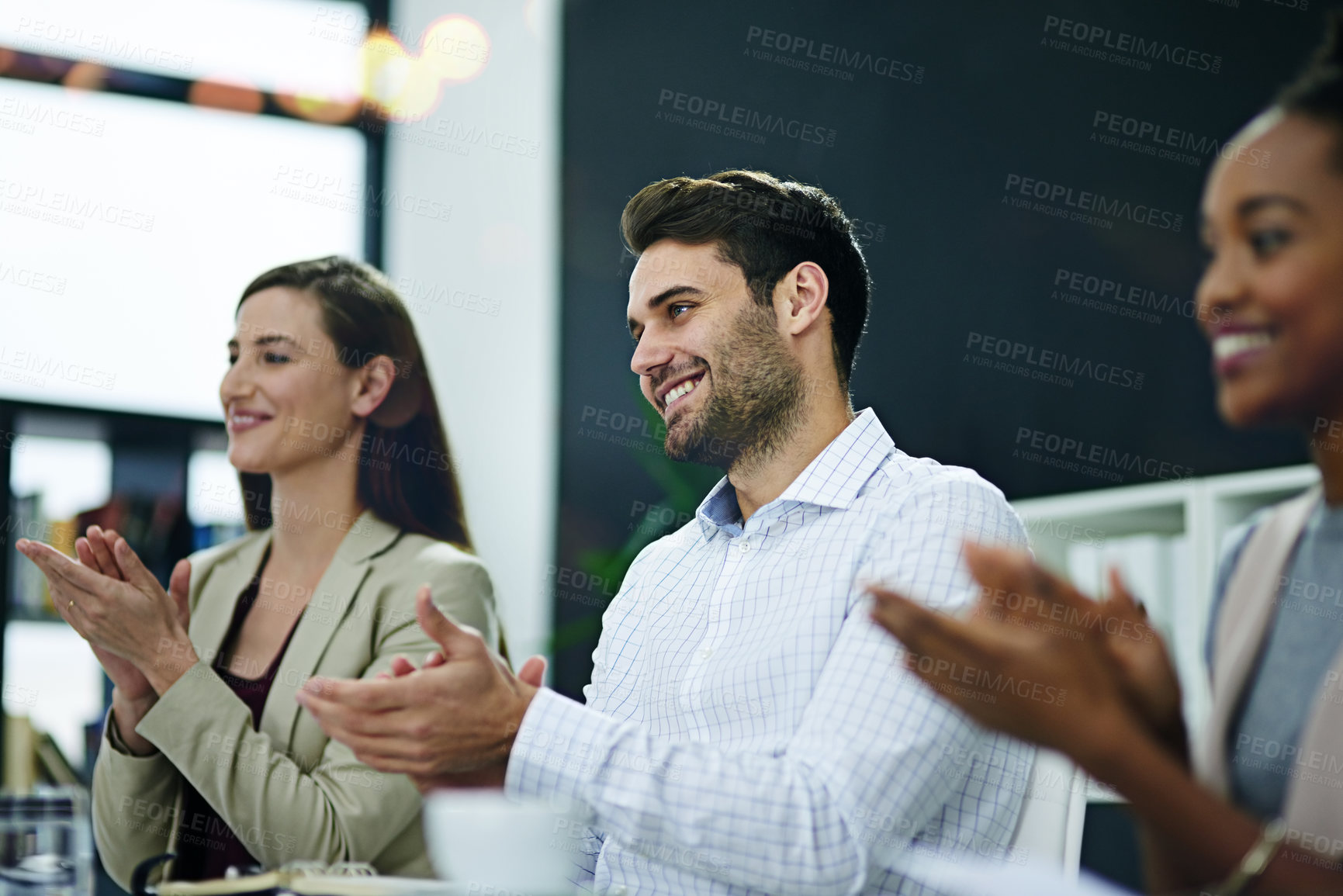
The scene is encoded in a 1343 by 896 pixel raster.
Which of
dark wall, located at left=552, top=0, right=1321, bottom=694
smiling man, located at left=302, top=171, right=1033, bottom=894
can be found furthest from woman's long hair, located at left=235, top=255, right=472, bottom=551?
dark wall, located at left=552, top=0, right=1321, bottom=694

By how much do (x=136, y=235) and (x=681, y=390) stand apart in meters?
2.56

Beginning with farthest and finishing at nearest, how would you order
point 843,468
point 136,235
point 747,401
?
1. point 136,235
2. point 747,401
3. point 843,468

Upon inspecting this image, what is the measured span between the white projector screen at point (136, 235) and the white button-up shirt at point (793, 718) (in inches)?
90.6

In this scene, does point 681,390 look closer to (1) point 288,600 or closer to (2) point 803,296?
(2) point 803,296

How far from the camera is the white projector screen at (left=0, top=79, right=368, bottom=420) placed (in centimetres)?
354

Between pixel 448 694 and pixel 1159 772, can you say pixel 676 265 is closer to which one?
pixel 448 694

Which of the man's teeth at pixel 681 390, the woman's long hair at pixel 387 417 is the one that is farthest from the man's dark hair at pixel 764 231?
the woman's long hair at pixel 387 417

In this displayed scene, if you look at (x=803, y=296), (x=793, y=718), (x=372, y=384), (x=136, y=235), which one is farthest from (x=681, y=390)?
(x=136, y=235)

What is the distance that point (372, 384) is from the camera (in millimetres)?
2387

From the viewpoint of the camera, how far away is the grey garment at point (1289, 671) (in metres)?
0.88

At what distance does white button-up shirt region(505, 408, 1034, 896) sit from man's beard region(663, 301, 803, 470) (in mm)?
109

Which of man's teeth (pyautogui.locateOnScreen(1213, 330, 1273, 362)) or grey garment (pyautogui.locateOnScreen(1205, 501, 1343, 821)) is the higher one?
man's teeth (pyautogui.locateOnScreen(1213, 330, 1273, 362))

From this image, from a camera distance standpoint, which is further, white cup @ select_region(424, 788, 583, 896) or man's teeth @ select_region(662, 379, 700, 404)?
man's teeth @ select_region(662, 379, 700, 404)

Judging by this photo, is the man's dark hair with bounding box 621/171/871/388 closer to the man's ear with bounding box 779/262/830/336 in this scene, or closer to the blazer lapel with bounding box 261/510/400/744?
the man's ear with bounding box 779/262/830/336
